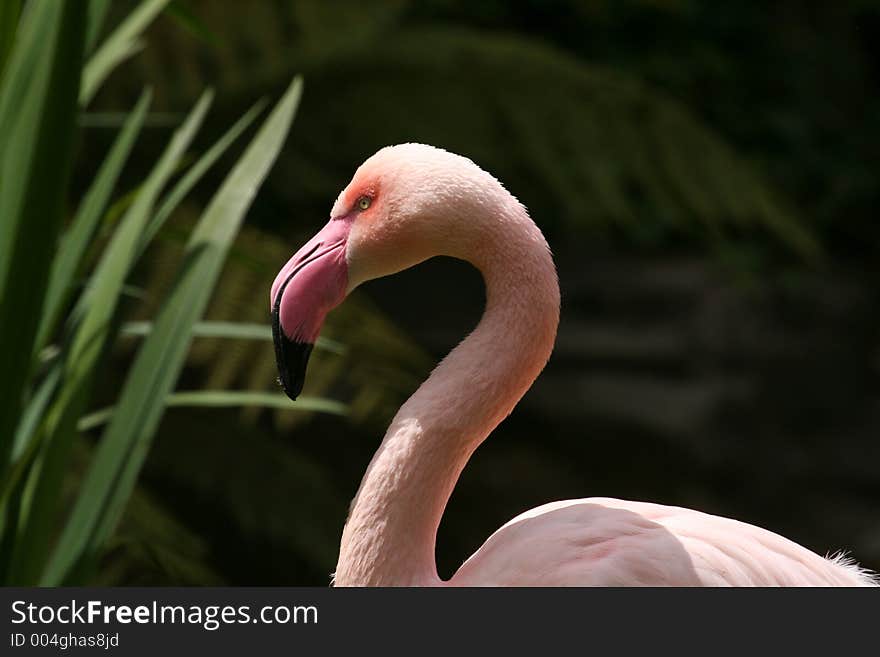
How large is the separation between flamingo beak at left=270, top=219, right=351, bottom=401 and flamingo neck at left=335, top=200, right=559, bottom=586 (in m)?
0.10

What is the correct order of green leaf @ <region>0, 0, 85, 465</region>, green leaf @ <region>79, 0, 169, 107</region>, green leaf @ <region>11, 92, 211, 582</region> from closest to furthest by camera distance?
green leaf @ <region>0, 0, 85, 465</region> < green leaf @ <region>11, 92, 211, 582</region> < green leaf @ <region>79, 0, 169, 107</region>

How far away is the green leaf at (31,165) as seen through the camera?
1.13 m

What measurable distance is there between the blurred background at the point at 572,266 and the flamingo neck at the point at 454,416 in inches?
37.4

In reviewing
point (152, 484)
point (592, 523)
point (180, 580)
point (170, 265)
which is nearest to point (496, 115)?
point (170, 265)

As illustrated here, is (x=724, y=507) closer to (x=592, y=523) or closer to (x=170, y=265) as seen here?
(x=170, y=265)

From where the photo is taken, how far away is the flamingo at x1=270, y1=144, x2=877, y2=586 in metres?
1.02

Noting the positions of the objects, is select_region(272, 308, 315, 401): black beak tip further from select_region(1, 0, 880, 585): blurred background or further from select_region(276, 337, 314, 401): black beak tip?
select_region(1, 0, 880, 585): blurred background

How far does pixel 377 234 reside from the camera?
105cm

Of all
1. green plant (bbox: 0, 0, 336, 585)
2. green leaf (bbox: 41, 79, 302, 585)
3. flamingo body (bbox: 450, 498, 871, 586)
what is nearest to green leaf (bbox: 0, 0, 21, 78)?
green plant (bbox: 0, 0, 336, 585)

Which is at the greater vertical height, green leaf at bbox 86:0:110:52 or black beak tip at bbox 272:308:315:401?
green leaf at bbox 86:0:110:52

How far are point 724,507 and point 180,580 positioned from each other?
2439mm

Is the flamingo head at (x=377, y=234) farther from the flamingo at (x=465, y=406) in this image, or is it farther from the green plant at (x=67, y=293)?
the green plant at (x=67, y=293)

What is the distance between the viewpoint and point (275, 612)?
41.2 inches

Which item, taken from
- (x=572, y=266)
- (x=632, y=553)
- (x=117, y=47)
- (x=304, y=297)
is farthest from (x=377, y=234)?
(x=572, y=266)
